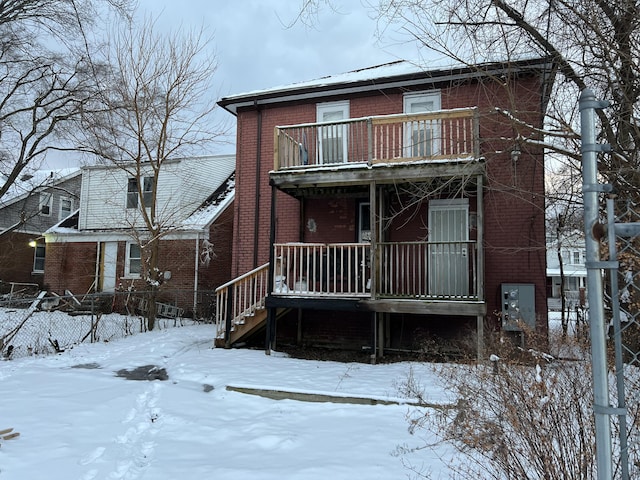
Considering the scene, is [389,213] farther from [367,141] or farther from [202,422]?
[202,422]

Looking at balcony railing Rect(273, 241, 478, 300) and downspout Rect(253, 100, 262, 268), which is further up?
downspout Rect(253, 100, 262, 268)

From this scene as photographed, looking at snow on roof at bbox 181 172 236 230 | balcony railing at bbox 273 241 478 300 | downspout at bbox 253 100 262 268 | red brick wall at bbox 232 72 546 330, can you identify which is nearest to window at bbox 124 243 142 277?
snow on roof at bbox 181 172 236 230

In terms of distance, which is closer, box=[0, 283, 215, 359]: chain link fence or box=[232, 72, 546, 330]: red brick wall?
box=[0, 283, 215, 359]: chain link fence

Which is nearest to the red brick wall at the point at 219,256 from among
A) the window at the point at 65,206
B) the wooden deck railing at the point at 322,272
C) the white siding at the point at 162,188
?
the white siding at the point at 162,188

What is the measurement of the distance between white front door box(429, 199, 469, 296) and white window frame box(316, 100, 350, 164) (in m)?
2.52

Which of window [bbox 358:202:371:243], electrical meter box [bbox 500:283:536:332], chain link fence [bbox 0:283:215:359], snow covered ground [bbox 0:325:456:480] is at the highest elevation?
window [bbox 358:202:371:243]

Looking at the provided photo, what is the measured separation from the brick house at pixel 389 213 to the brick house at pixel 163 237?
17.1ft

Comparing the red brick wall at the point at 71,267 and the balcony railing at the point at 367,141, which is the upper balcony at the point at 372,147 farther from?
the red brick wall at the point at 71,267

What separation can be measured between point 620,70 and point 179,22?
39.4 feet

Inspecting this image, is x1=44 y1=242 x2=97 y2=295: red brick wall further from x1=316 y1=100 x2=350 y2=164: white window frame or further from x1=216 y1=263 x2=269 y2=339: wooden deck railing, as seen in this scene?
x1=316 y1=100 x2=350 y2=164: white window frame

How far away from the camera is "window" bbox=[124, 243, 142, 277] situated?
698 inches

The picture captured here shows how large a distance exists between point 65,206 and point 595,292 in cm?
2686

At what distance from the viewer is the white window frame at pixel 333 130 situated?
35.3 ft

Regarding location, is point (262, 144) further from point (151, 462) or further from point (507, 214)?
point (151, 462)
